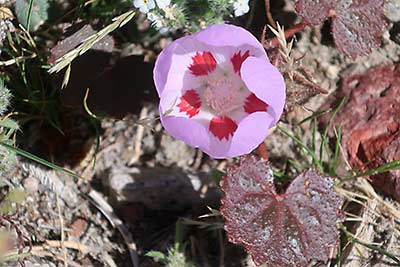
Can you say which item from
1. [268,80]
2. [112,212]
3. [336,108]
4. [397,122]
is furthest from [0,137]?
[397,122]

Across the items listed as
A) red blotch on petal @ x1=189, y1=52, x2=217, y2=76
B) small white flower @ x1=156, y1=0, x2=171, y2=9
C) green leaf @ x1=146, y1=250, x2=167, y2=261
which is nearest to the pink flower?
red blotch on petal @ x1=189, y1=52, x2=217, y2=76

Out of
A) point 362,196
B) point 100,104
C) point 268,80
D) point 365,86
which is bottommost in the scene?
point 362,196

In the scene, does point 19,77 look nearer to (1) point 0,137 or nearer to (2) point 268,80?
(1) point 0,137

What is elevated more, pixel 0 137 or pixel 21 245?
pixel 0 137

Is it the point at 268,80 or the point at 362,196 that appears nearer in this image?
the point at 268,80

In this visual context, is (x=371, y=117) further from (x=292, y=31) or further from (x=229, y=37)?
(x=229, y=37)

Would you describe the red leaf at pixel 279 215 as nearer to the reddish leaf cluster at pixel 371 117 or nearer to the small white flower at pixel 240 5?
the reddish leaf cluster at pixel 371 117

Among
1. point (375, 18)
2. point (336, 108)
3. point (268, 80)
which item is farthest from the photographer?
point (336, 108)

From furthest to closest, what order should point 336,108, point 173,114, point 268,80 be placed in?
point 336,108, point 173,114, point 268,80
